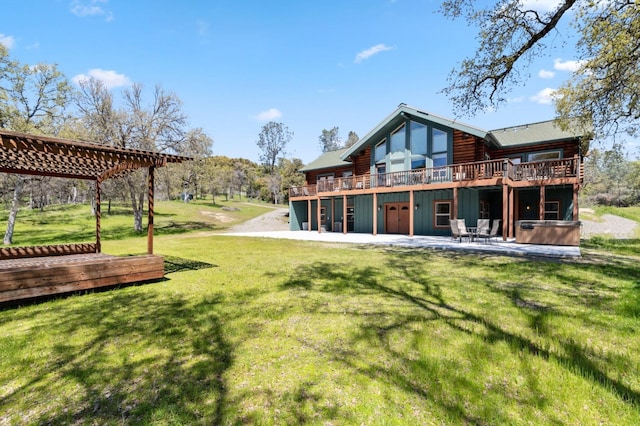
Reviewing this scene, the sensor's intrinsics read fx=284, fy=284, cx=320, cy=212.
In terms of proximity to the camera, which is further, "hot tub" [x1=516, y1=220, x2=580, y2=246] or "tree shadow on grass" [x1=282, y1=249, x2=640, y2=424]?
"hot tub" [x1=516, y1=220, x2=580, y2=246]

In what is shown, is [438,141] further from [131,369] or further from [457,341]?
[131,369]

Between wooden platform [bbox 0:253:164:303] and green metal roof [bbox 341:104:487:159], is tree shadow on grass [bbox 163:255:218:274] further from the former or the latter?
green metal roof [bbox 341:104:487:159]

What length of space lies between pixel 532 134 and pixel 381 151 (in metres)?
9.17

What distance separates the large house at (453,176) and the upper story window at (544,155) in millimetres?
13

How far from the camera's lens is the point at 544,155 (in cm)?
1666

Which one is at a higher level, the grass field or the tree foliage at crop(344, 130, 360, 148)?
the tree foliage at crop(344, 130, 360, 148)

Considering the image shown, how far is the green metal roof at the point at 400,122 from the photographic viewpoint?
1587cm

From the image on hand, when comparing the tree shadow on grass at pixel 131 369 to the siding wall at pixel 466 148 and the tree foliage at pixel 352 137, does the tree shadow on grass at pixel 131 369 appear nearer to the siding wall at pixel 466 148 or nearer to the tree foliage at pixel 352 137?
the siding wall at pixel 466 148

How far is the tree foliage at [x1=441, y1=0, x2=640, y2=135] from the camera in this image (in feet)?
29.4

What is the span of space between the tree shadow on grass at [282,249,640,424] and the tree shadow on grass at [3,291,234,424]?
1425 millimetres

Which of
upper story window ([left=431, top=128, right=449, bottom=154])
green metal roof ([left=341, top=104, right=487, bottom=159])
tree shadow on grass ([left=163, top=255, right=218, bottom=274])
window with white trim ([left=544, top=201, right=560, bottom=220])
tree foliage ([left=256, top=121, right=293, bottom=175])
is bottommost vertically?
tree shadow on grass ([left=163, top=255, right=218, bottom=274])

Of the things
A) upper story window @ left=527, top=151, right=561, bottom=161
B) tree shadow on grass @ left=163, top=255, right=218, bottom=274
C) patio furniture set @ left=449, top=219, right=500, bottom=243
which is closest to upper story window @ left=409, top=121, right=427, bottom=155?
upper story window @ left=527, top=151, right=561, bottom=161

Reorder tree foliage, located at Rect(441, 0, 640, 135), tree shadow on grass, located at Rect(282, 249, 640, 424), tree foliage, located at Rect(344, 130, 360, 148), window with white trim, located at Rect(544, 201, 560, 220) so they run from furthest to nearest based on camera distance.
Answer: tree foliage, located at Rect(344, 130, 360, 148)
window with white trim, located at Rect(544, 201, 560, 220)
tree foliage, located at Rect(441, 0, 640, 135)
tree shadow on grass, located at Rect(282, 249, 640, 424)

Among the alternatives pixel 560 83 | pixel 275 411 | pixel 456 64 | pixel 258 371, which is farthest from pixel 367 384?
pixel 560 83
